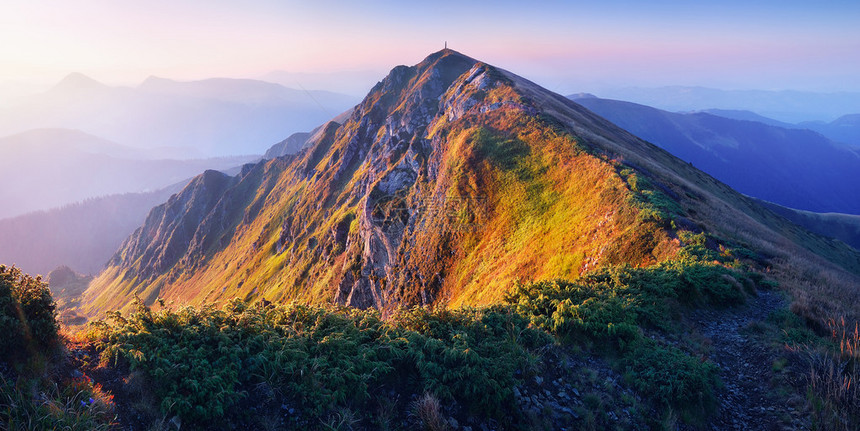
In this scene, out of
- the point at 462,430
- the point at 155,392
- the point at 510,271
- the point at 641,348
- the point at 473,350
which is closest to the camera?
the point at 155,392

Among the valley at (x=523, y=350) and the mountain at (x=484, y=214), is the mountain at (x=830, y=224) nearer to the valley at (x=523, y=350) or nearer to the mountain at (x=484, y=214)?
the mountain at (x=484, y=214)

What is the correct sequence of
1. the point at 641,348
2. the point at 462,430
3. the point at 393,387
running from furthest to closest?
the point at 641,348
the point at 393,387
the point at 462,430

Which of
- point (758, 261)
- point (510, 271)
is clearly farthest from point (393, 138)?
point (758, 261)

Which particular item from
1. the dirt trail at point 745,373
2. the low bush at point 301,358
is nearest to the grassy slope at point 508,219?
the low bush at point 301,358

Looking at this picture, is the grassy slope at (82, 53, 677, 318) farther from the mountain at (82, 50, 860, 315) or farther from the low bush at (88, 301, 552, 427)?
the low bush at (88, 301, 552, 427)

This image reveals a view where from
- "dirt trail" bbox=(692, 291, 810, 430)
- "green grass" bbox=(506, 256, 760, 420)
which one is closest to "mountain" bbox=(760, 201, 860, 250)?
"green grass" bbox=(506, 256, 760, 420)

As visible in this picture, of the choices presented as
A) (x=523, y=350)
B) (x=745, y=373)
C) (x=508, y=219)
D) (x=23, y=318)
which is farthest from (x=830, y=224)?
(x=23, y=318)

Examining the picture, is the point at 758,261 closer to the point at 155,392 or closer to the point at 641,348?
the point at 641,348
